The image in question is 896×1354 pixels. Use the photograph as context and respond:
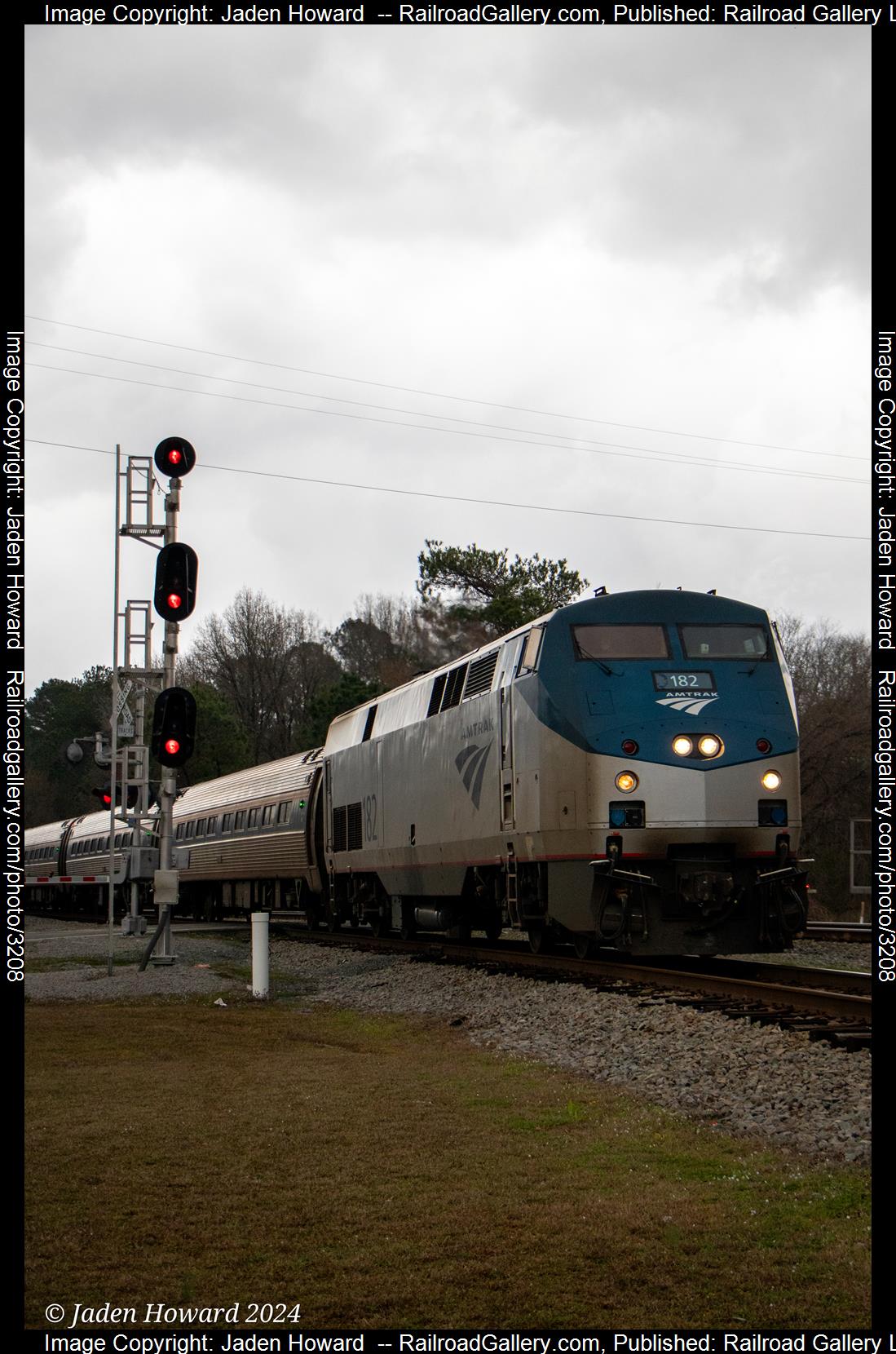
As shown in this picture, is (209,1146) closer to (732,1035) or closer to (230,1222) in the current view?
(230,1222)

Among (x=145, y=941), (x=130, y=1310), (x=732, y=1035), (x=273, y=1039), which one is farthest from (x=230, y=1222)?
(x=145, y=941)

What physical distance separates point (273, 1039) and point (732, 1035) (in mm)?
3935

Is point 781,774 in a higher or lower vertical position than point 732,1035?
higher

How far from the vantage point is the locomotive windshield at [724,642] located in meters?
13.7

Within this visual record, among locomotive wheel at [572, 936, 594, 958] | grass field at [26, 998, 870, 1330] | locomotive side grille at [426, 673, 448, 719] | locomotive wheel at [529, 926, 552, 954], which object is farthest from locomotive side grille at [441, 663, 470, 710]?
grass field at [26, 998, 870, 1330]

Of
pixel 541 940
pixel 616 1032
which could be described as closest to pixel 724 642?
pixel 541 940

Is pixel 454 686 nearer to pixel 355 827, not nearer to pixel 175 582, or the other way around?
pixel 175 582

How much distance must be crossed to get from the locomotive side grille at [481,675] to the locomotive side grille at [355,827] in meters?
6.63

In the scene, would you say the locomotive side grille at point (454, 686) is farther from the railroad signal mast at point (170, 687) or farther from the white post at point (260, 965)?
the white post at point (260, 965)

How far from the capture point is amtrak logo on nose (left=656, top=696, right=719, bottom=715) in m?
13.1

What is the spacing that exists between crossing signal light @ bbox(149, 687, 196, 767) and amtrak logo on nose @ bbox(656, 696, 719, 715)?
6.79 m

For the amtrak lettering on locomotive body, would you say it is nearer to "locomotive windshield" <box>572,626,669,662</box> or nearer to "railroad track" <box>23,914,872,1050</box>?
"locomotive windshield" <box>572,626,669,662</box>

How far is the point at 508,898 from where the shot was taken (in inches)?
598

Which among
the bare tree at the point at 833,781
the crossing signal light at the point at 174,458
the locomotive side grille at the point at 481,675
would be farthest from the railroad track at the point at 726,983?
the bare tree at the point at 833,781
